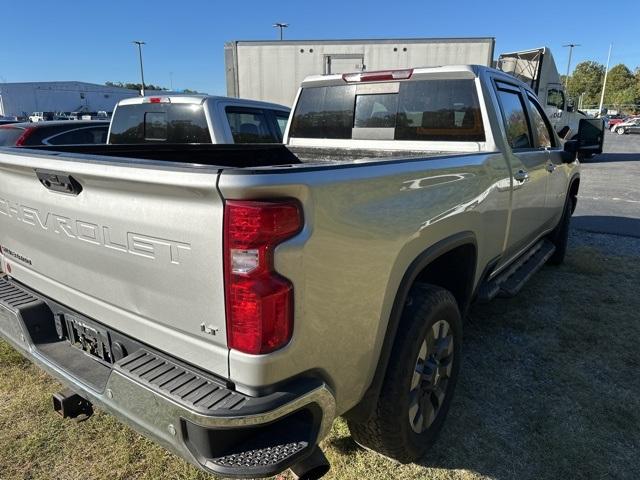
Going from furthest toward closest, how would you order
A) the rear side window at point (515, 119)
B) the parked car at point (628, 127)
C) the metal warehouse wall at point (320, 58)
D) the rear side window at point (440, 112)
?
the parked car at point (628, 127), the metal warehouse wall at point (320, 58), the rear side window at point (515, 119), the rear side window at point (440, 112)

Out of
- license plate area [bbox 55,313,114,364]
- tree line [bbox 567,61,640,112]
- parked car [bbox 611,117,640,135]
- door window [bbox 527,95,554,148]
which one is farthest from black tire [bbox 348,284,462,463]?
tree line [bbox 567,61,640,112]

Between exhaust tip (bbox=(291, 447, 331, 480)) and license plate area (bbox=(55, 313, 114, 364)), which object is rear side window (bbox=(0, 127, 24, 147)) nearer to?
license plate area (bbox=(55, 313, 114, 364))

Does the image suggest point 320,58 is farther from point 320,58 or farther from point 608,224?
point 608,224

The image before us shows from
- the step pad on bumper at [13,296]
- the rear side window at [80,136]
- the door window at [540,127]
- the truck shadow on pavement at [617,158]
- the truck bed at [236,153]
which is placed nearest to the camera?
the step pad on bumper at [13,296]

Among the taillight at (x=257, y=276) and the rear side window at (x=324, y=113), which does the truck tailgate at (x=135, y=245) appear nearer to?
the taillight at (x=257, y=276)

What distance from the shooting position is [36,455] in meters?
2.45

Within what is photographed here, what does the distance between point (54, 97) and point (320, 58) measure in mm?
65241

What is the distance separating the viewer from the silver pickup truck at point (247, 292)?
1.50 meters

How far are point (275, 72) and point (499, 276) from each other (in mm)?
10311

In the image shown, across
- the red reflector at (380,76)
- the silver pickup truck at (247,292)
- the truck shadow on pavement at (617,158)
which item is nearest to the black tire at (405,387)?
the silver pickup truck at (247,292)

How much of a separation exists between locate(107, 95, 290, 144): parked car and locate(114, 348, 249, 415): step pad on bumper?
12.8ft

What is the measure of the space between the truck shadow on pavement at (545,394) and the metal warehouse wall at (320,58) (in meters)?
8.29

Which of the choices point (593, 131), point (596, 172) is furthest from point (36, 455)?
point (593, 131)

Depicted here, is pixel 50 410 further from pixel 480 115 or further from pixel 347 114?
pixel 480 115
